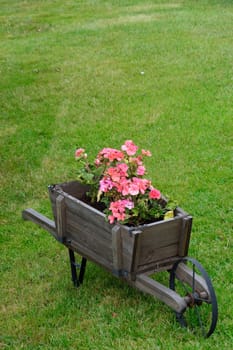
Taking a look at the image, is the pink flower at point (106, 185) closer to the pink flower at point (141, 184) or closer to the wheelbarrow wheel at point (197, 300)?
the pink flower at point (141, 184)

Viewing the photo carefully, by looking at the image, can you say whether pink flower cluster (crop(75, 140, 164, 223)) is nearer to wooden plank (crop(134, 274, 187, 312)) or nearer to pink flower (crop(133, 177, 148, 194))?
pink flower (crop(133, 177, 148, 194))

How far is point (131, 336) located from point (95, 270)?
3.34 ft

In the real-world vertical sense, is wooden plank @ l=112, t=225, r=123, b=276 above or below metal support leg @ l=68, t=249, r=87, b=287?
above

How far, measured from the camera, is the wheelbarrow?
4.34 meters

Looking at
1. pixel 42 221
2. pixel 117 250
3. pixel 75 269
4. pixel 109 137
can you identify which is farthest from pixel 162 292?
pixel 109 137

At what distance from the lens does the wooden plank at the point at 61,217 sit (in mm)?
4881

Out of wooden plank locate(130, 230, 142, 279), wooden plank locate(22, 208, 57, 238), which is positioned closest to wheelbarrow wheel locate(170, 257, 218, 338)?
wooden plank locate(130, 230, 142, 279)

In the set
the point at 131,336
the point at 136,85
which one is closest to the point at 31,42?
the point at 136,85

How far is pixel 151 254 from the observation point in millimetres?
4473

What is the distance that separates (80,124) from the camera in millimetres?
9789

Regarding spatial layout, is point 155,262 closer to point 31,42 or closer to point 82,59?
point 82,59

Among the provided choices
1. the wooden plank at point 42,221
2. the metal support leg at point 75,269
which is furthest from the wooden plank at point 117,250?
the wooden plank at point 42,221

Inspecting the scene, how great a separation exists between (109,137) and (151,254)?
15.5 ft

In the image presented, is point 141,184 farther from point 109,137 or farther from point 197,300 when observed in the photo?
point 109,137
